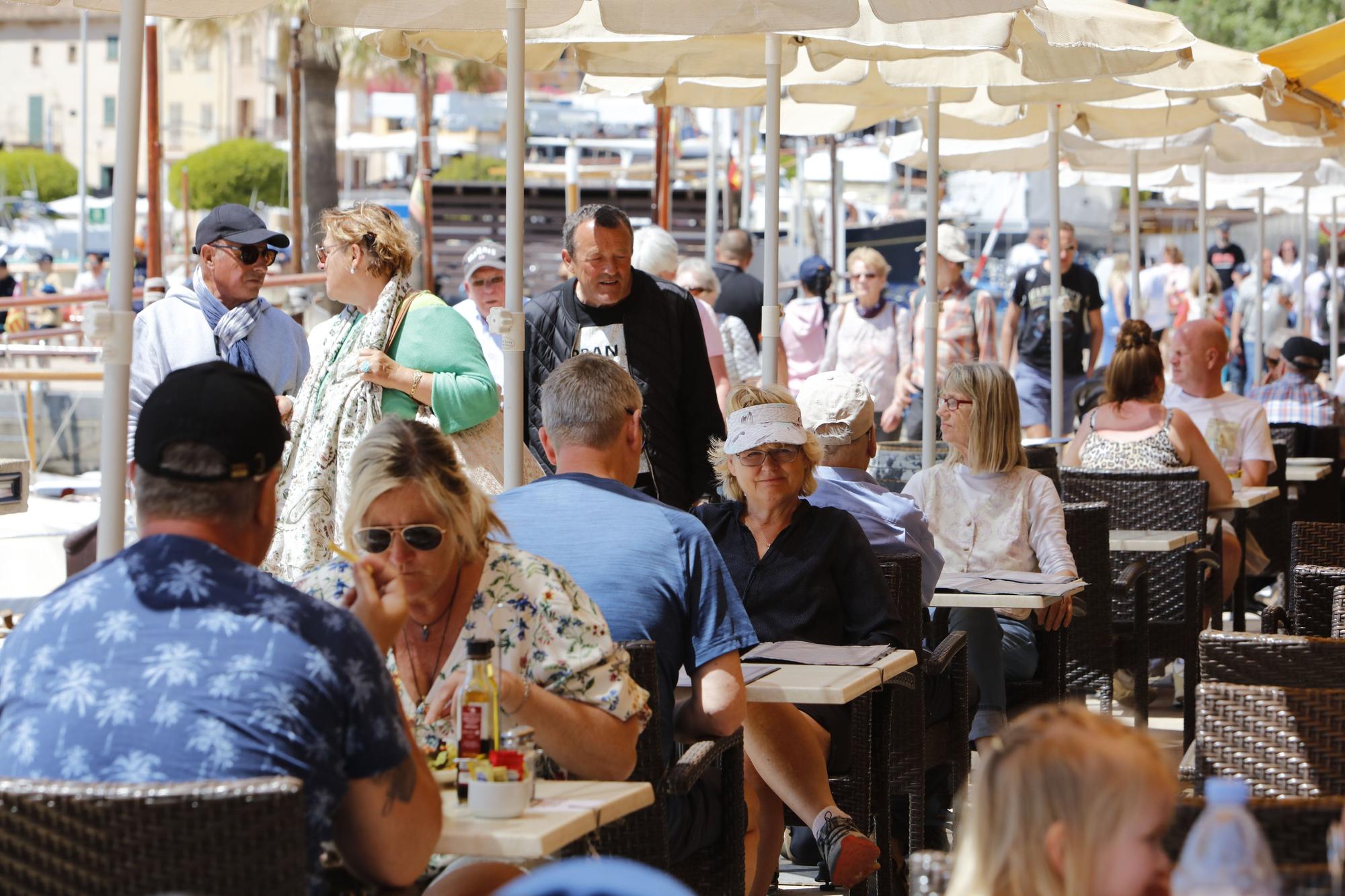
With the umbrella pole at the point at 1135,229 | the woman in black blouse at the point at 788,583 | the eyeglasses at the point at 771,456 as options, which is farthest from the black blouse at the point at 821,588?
the umbrella pole at the point at 1135,229

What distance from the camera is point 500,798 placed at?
2760 mm

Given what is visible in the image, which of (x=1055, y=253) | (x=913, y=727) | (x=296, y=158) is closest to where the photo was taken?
(x=913, y=727)

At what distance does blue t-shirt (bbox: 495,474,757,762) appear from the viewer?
3633 mm

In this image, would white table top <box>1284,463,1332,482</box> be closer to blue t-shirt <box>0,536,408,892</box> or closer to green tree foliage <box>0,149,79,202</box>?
blue t-shirt <box>0,536,408,892</box>

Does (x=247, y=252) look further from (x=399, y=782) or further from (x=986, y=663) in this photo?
(x=399, y=782)

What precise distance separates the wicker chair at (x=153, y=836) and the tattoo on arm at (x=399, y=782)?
247 mm

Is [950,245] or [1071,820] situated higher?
[950,245]

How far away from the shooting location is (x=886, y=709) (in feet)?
14.4

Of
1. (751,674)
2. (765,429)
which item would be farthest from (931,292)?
(751,674)

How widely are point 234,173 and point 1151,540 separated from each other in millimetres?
53509

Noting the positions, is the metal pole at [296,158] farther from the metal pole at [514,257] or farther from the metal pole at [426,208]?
the metal pole at [514,257]

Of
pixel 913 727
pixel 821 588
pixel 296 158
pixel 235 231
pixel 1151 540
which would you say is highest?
pixel 296 158

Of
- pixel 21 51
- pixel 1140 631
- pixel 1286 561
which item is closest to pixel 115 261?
pixel 1140 631

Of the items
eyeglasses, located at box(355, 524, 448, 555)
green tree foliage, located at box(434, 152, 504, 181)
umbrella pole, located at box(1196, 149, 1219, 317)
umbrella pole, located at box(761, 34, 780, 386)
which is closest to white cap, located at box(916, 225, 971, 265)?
umbrella pole, located at box(1196, 149, 1219, 317)
